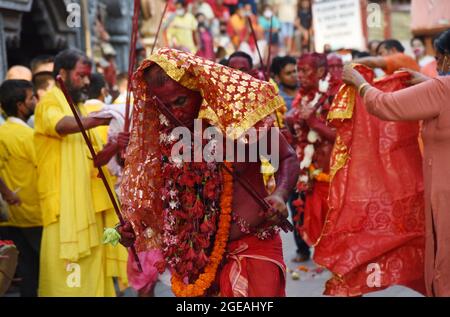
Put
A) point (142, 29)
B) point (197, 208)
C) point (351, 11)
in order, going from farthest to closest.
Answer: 1. point (142, 29)
2. point (351, 11)
3. point (197, 208)

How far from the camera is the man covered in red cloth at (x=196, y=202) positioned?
421 centimetres

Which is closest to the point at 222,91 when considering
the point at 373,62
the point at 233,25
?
the point at 373,62

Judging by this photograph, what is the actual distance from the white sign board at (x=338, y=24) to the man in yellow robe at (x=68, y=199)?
441 cm


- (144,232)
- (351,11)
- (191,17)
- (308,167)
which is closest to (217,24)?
(191,17)

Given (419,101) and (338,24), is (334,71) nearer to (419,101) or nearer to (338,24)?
(338,24)

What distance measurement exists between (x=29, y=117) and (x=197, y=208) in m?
3.33

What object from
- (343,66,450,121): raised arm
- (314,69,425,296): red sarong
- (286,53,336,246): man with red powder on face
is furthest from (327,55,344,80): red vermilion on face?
(343,66,450,121): raised arm

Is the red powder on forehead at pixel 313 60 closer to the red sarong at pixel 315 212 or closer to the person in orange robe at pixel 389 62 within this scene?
the red sarong at pixel 315 212

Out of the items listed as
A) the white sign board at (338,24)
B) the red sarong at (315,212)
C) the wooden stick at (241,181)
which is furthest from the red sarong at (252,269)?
the white sign board at (338,24)

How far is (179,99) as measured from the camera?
13.7 ft

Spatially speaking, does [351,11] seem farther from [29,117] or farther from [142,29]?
[142,29]

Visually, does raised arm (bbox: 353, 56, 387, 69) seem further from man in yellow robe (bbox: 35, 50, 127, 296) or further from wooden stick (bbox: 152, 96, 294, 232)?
wooden stick (bbox: 152, 96, 294, 232)

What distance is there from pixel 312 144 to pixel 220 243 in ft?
11.5

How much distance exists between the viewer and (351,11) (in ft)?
32.4
